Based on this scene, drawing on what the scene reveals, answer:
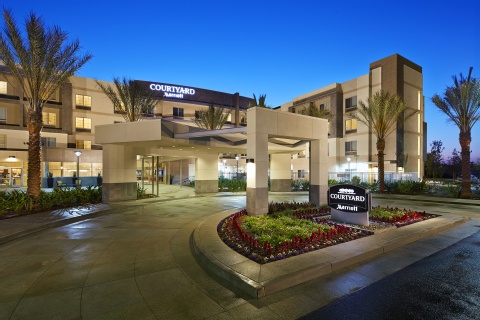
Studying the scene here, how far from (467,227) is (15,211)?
70.4 ft

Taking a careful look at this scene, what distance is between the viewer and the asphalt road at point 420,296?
4.69 m

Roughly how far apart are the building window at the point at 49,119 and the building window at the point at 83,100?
3803 mm

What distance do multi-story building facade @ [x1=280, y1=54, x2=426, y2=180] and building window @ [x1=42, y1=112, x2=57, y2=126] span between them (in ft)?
137

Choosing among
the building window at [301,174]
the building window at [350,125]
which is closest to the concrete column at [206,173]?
the building window at [301,174]

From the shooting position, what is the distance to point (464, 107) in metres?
22.1

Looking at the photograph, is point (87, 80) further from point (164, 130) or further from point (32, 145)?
point (164, 130)

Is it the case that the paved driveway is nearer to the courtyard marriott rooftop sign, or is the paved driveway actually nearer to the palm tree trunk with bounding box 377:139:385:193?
the palm tree trunk with bounding box 377:139:385:193

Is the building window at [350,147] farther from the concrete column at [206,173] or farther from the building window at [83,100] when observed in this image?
the building window at [83,100]

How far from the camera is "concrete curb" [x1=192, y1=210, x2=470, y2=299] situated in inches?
224

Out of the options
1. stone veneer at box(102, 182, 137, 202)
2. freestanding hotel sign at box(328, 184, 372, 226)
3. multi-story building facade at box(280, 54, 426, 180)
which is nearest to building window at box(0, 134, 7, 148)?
stone veneer at box(102, 182, 137, 202)

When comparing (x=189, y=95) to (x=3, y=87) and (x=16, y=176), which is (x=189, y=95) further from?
(x=16, y=176)

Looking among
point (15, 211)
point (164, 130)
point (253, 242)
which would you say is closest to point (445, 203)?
point (253, 242)

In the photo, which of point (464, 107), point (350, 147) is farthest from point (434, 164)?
point (464, 107)

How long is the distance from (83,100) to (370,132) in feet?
148
